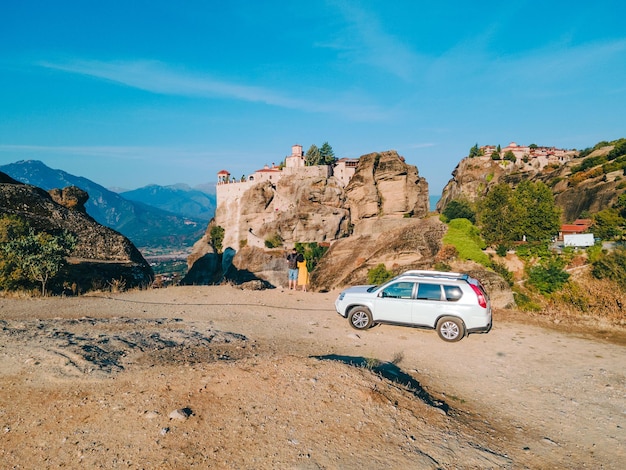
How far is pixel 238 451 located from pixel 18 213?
17534mm

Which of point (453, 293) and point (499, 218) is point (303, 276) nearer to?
point (453, 293)

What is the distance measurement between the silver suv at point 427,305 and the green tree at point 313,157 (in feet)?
250

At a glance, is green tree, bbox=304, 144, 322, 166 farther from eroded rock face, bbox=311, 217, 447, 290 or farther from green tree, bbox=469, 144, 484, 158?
eroded rock face, bbox=311, 217, 447, 290

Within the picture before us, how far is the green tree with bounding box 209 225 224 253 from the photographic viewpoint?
3091 inches

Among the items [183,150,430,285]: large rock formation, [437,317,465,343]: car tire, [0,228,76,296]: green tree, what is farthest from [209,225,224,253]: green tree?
[437,317,465,343]: car tire

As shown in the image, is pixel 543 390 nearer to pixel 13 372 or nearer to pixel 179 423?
pixel 179 423

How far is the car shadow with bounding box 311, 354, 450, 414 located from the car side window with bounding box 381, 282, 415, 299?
2535 mm

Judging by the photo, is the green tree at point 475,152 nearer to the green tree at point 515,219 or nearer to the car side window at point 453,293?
the green tree at point 515,219

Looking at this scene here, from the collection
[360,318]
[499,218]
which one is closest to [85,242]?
[360,318]

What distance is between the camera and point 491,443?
5.15 meters

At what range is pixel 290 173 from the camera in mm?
81188

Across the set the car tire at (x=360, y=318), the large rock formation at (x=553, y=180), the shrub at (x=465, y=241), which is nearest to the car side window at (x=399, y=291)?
the car tire at (x=360, y=318)

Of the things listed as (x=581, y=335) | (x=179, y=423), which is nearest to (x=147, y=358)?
(x=179, y=423)

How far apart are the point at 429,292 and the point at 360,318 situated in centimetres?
207
